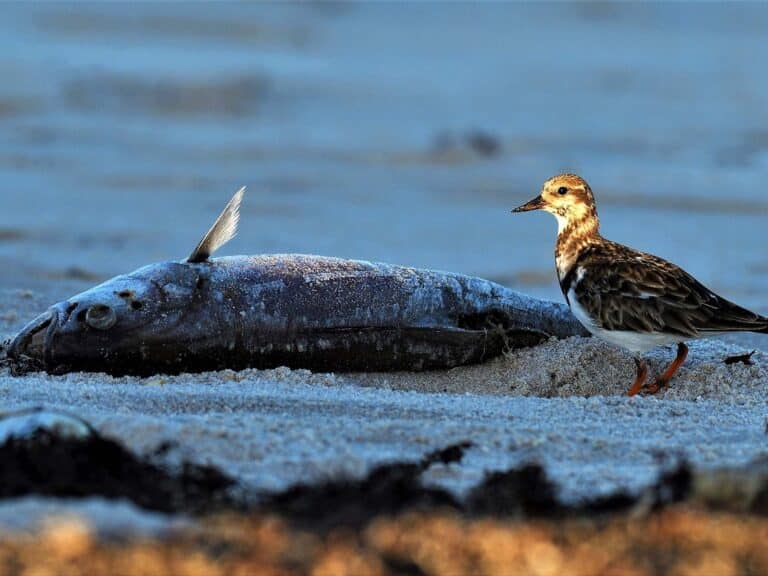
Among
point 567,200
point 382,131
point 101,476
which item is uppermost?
point 382,131

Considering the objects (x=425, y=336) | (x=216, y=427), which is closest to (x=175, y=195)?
(x=425, y=336)

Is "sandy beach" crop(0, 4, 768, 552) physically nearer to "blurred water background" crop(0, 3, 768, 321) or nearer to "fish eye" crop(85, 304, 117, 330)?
"blurred water background" crop(0, 3, 768, 321)

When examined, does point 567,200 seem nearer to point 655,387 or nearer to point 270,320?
point 655,387

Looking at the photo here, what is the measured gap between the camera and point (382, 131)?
1611cm

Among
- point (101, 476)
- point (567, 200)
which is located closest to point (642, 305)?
point (567, 200)

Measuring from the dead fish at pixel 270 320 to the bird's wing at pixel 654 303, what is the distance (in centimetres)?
48

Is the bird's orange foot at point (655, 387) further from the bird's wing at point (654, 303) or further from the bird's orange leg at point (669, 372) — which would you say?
the bird's wing at point (654, 303)

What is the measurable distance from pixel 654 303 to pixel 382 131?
1033 cm

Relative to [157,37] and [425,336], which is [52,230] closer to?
[425,336]

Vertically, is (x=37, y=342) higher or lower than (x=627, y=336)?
lower

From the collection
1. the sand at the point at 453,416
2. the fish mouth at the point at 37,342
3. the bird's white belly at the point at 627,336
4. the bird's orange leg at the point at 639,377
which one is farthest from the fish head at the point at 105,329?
the bird's orange leg at the point at 639,377

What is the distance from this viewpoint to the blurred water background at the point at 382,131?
11.0 meters

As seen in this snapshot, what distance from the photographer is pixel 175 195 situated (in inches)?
502

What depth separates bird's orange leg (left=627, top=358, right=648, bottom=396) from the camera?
6054 millimetres
